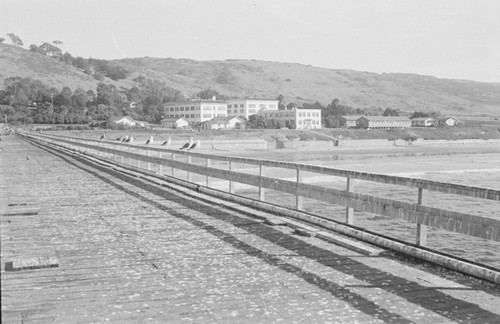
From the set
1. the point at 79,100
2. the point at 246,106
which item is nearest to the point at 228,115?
the point at 246,106

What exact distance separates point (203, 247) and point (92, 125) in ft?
417

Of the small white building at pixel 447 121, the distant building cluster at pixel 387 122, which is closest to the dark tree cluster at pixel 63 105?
the distant building cluster at pixel 387 122

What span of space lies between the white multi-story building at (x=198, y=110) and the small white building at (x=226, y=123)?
19126 millimetres

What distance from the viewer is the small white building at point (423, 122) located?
184 meters

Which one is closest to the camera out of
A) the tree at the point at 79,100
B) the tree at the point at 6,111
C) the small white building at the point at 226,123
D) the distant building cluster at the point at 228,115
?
the small white building at the point at 226,123

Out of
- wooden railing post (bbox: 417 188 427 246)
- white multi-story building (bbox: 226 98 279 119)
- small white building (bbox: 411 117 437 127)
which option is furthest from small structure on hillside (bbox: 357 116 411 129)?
wooden railing post (bbox: 417 188 427 246)

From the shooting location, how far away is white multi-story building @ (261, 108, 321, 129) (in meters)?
159

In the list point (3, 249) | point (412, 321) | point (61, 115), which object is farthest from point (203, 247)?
point (61, 115)

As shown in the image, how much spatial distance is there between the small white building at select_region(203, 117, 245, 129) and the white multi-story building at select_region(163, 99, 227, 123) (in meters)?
19.1

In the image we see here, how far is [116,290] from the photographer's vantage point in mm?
5711

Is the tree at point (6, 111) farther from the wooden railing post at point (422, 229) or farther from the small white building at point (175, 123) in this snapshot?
the wooden railing post at point (422, 229)

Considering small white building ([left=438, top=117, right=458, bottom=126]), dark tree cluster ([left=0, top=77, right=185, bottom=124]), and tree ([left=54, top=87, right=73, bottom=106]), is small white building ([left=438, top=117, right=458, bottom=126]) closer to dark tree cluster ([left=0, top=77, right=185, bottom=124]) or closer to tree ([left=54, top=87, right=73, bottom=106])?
dark tree cluster ([left=0, top=77, right=185, bottom=124])

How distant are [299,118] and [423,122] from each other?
48.3m

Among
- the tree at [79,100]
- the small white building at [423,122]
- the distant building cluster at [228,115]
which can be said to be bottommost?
the small white building at [423,122]
